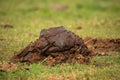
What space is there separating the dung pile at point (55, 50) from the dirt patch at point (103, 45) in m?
0.80

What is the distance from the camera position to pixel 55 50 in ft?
28.5

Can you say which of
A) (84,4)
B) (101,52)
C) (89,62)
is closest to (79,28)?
(101,52)

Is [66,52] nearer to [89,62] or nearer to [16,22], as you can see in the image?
Answer: [89,62]

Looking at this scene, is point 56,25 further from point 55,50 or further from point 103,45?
point 55,50

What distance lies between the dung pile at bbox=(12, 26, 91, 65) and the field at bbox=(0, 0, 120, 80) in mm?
266

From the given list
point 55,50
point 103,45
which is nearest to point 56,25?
point 103,45

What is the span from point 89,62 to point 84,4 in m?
12.4

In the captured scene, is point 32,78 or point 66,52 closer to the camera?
point 32,78

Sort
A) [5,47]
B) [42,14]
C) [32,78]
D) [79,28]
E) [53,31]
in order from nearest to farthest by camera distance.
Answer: [32,78] → [53,31] → [5,47] → [79,28] → [42,14]

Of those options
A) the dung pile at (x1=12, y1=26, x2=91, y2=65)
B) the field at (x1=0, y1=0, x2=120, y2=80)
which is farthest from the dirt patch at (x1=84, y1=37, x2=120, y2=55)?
the dung pile at (x1=12, y1=26, x2=91, y2=65)

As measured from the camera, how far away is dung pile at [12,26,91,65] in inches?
340

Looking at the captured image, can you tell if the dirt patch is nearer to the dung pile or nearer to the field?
the field

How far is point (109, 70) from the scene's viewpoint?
313 inches

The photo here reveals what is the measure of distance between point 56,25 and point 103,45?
15.5 ft
